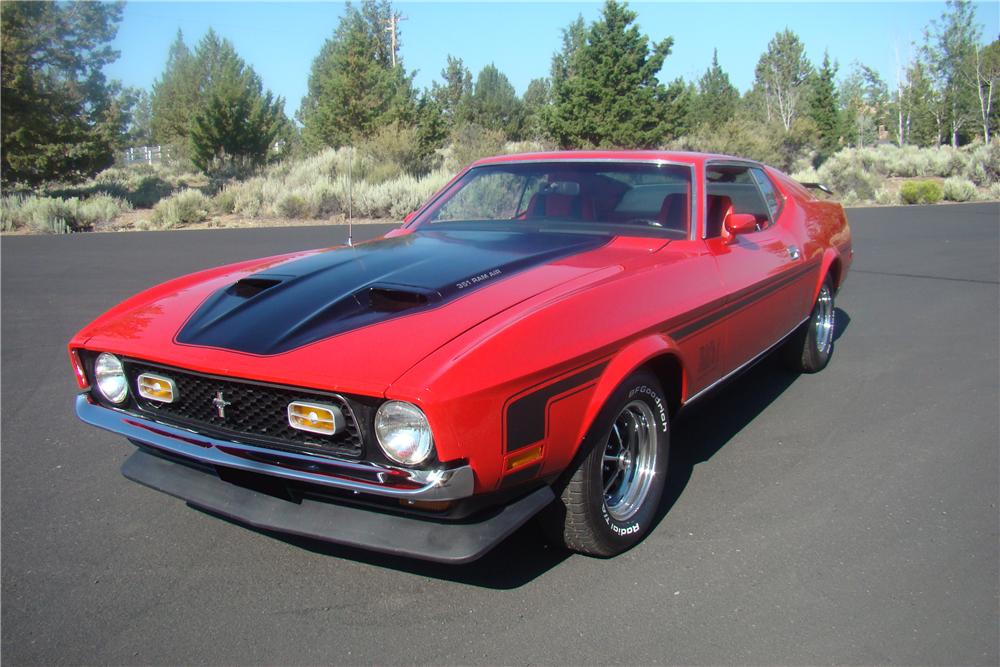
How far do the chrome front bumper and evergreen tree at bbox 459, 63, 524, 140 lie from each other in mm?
41959

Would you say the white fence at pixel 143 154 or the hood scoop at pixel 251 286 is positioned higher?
the white fence at pixel 143 154

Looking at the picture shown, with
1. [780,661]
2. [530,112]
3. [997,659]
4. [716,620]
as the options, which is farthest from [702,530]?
[530,112]

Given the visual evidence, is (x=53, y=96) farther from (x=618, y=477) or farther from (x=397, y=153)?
(x=618, y=477)

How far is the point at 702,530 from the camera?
2.73m

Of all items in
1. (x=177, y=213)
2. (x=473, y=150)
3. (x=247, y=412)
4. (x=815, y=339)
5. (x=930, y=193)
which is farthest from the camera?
(x=473, y=150)

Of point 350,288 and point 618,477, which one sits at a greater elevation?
point 350,288

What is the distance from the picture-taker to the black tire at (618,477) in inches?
90.8

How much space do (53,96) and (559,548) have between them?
2476cm

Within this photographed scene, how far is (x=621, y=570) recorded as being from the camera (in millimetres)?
2469

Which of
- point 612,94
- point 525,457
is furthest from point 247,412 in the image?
point 612,94

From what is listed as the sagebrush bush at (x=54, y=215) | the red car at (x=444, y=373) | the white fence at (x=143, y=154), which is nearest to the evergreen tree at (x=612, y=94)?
the sagebrush bush at (x=54, y=215)

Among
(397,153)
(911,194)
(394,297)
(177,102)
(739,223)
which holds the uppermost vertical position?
(177,102)

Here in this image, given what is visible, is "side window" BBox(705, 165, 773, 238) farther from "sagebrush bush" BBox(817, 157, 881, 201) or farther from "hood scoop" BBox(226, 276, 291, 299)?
"sagebrush bush" BBox(817, 157, 881, 201)

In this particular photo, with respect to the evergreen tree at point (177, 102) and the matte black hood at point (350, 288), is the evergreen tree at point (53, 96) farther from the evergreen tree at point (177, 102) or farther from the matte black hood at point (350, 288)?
the matte black hood at point (350, 288)
